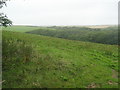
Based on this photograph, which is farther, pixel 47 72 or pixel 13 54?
pixel 13 54

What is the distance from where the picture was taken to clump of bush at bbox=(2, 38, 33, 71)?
46.5 feet

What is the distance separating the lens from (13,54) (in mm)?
15492

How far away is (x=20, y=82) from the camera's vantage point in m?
12.5

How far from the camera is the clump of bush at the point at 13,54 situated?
14164 millimetres

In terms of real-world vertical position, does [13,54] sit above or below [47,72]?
above

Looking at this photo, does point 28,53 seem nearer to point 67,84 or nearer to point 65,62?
point 65,62

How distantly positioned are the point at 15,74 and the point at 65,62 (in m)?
5.77

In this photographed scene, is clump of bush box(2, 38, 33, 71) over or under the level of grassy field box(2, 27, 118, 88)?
over

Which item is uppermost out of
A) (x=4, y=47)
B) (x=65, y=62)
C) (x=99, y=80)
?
(x=4, y=47)

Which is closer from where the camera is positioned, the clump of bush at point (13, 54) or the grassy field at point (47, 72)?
the grassy field at point (47, 72)

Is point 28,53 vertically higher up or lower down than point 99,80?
higher up

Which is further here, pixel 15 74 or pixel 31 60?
pixel 31 60

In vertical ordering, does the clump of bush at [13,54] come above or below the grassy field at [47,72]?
above

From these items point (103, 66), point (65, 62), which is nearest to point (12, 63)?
point (65, 62)
